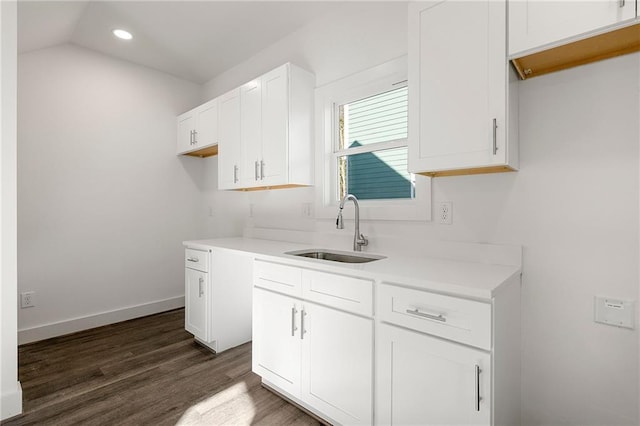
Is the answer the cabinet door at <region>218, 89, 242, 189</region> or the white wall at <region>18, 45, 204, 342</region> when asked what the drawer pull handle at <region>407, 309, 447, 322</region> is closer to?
the cabinet door at <region>218, 89, 242, 189</region>

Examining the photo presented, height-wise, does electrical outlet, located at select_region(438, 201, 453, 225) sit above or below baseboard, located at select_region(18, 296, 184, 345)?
above

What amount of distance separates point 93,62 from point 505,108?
3621 millimetres

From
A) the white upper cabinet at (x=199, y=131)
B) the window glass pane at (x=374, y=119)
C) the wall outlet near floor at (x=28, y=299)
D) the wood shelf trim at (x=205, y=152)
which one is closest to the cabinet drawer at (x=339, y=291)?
the window glass pane at (x=374, y=119)

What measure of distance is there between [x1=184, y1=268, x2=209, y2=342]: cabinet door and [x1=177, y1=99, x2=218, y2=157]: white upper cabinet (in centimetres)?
131

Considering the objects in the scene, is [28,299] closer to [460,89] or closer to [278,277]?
[278,277]

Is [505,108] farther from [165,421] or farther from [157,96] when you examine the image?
[157,96]

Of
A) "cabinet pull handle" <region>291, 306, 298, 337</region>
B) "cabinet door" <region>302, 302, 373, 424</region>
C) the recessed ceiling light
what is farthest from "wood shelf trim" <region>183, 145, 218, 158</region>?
"cabinet door" <region>302, 302, 373, 424</region>

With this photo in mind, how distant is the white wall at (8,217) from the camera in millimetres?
1826

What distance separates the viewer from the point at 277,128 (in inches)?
99.0

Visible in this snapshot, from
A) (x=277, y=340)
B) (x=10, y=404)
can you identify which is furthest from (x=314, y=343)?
(x=10, y=404)

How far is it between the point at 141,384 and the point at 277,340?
1000mm

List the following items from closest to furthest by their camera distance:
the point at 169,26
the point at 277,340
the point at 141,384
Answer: the point at 277,340, the point at 141,384, the point at 169,26

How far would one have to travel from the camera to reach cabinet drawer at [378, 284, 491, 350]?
3.93 feet

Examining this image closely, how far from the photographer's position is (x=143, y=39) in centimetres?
294
